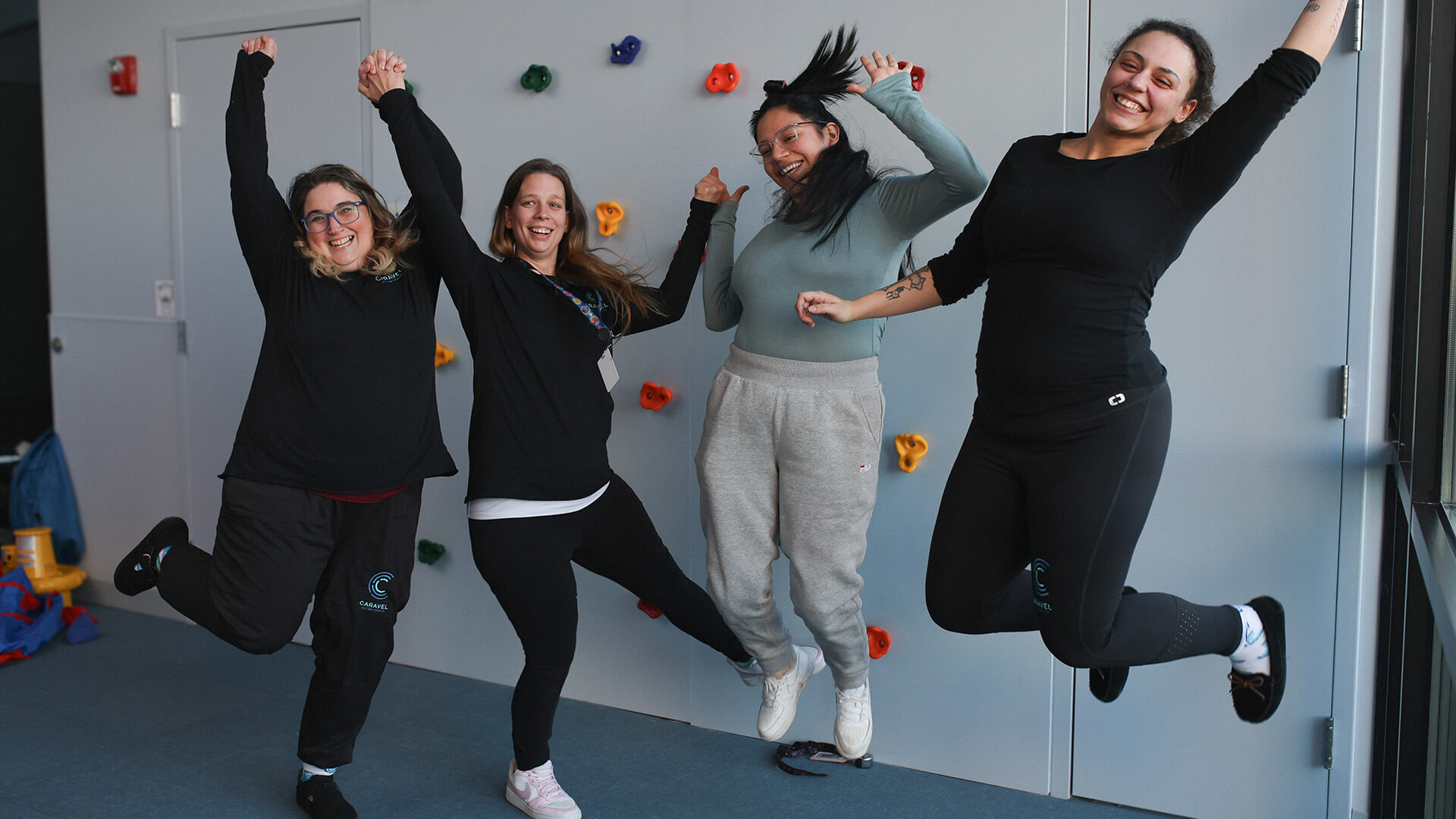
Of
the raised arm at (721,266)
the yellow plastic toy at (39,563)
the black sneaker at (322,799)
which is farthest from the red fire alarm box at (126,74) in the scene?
the black sneaker at (322,799)

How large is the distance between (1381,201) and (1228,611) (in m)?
0.91

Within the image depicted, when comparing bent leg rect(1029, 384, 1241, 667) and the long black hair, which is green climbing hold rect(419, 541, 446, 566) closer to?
the long black hair

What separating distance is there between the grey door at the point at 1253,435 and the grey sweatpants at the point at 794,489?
71cm

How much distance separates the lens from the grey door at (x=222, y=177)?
10.8 ft

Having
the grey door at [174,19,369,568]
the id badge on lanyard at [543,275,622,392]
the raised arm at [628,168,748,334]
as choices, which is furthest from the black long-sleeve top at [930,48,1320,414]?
the grey door at [174,19,369,568]

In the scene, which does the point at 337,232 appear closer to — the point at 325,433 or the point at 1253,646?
the point at 325,433

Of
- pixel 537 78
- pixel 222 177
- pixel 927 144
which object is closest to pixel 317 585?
pixel 537 78

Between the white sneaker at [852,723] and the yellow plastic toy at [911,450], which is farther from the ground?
the yellow plastic toy at [911,450]

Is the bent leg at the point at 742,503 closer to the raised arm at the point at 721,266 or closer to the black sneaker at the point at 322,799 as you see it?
the raised arm at the point at 721,266

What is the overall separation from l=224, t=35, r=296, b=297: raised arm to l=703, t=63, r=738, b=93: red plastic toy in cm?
102

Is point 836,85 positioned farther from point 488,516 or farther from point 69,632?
point 69,632

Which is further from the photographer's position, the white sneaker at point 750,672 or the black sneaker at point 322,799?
the white sneaker at point 750,672

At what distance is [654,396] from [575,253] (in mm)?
568

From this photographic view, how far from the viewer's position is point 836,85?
88.1 inches
